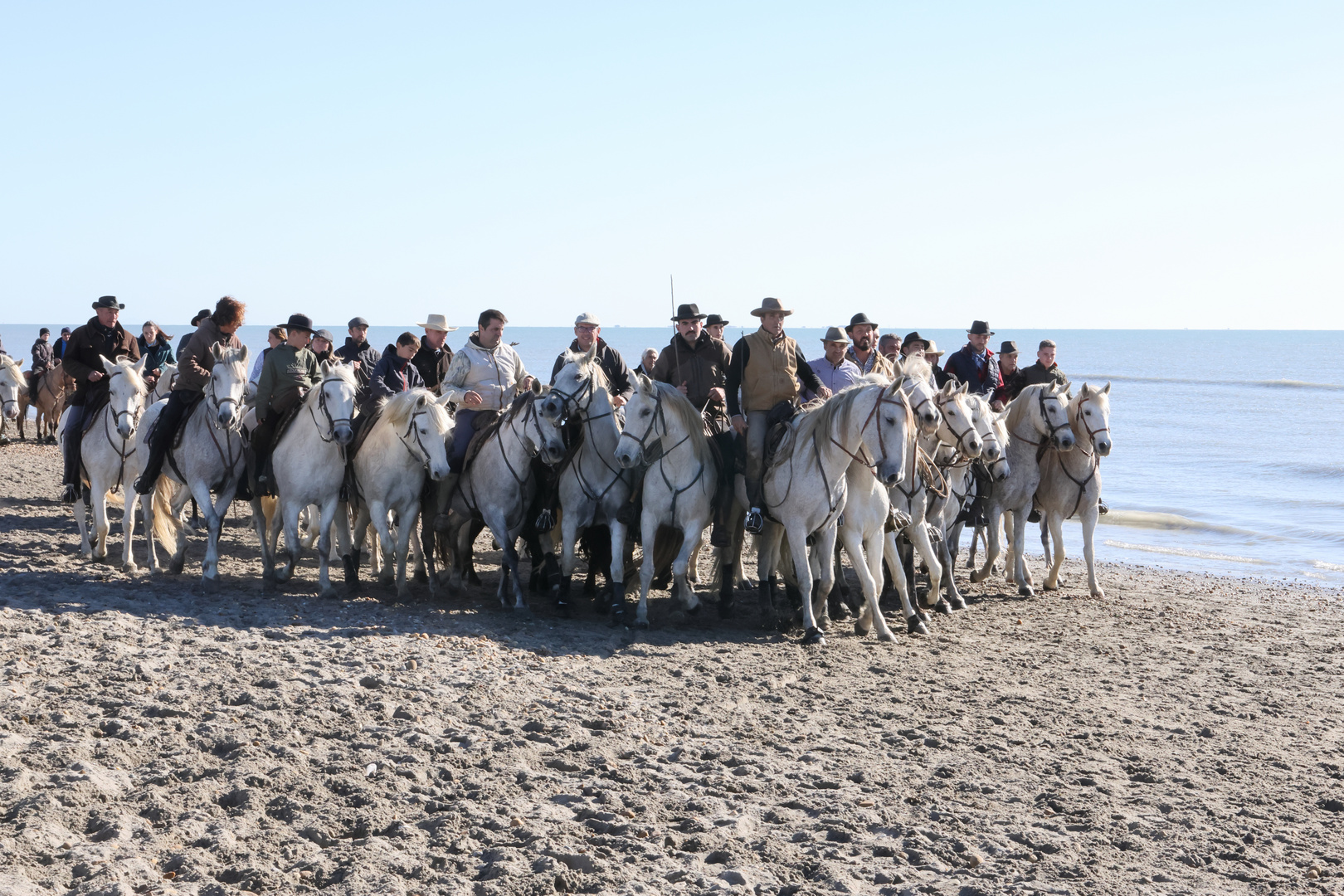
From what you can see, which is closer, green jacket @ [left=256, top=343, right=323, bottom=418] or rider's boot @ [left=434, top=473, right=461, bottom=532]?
green jacket @ [left=256, top=343, right=323, bottom=418]

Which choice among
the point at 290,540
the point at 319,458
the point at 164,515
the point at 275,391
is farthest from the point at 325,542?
the point at 164,515

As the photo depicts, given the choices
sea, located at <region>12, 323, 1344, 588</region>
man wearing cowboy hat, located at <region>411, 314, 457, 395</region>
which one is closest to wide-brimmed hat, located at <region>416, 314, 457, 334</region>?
man wearing cowboy hat, located at <region>411, 314, 457, 395</region>

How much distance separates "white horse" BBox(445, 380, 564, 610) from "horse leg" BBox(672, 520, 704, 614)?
1245 mm

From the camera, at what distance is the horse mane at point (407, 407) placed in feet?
29.6

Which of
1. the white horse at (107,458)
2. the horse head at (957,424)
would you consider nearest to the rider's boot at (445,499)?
the white horse at (107,458)

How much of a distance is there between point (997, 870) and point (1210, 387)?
219ft

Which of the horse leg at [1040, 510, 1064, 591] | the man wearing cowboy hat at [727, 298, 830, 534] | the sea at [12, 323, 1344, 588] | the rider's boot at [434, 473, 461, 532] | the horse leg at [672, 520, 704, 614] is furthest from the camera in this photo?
the sea at [12, 323, 1344, 588]

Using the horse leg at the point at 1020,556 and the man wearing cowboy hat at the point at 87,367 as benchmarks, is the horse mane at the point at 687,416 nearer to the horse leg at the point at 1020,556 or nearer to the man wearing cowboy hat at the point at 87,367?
the horse leg at the point at 1020,556

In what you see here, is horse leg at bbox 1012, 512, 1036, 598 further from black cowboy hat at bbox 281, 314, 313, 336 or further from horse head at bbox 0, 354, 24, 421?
horse head at bbox 0, 354, 24, 421

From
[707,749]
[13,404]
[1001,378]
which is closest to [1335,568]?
[1001,378]

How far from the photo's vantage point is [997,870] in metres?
4.70

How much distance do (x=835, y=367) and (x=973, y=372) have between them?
10.0 ft

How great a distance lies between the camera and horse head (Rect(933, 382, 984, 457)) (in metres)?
9.39

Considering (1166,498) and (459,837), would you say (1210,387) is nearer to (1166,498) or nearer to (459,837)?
(1166,498)
